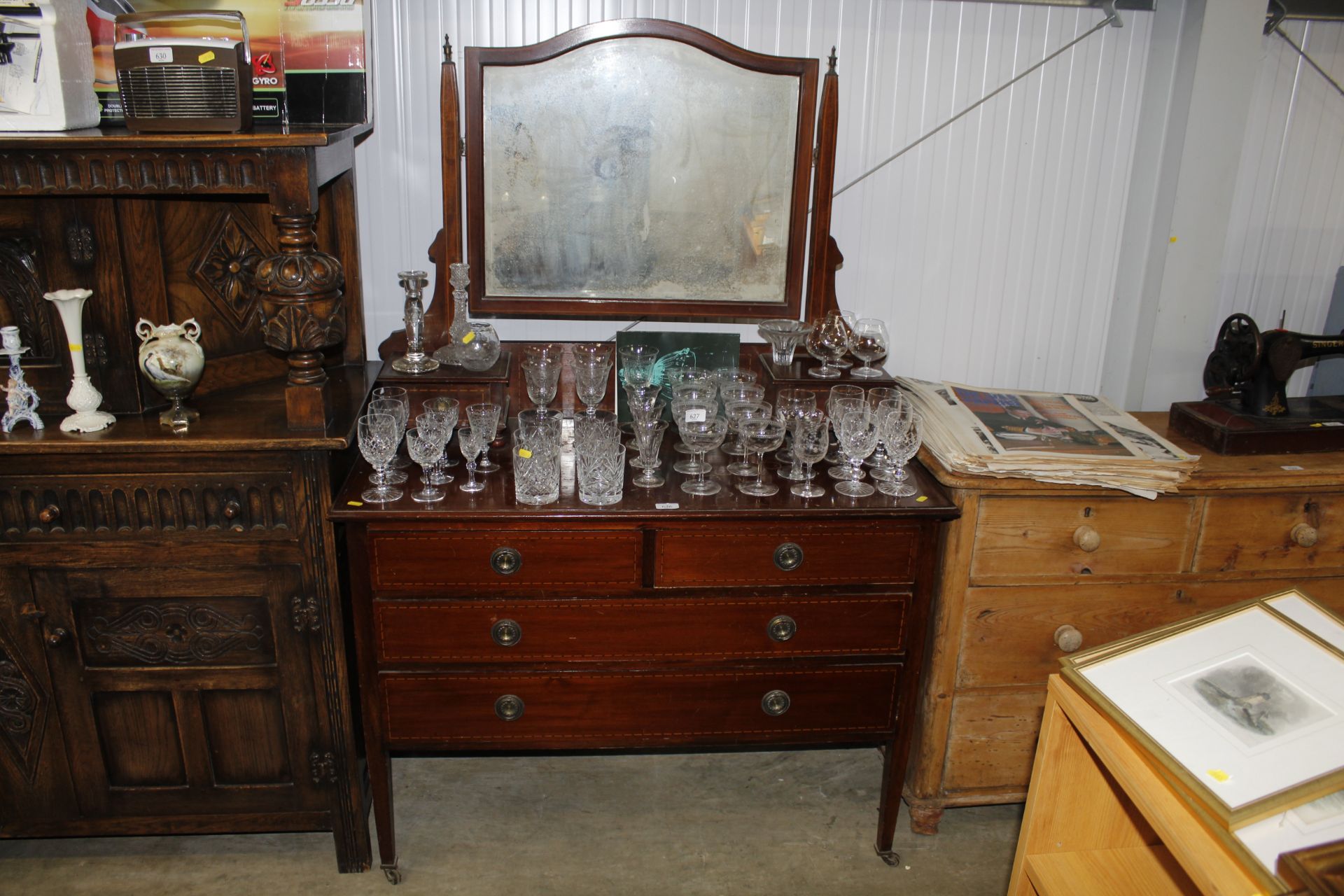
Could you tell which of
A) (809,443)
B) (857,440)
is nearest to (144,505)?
(809,443)

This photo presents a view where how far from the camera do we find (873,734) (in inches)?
94.0

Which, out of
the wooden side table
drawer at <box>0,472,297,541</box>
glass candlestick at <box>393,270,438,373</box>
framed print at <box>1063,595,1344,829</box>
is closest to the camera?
framed print at <box>1063,595,1344,829</box>

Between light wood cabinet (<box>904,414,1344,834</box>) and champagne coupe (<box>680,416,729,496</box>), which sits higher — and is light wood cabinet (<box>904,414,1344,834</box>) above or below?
below

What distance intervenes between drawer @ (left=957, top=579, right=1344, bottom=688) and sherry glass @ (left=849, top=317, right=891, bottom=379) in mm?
600

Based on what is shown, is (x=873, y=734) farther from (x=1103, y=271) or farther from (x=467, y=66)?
(x=467, y=66)

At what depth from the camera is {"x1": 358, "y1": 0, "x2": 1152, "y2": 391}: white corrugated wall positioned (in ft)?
8.20

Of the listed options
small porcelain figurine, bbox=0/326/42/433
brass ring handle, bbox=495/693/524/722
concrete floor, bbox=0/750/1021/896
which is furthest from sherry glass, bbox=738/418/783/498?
small porcelain figurine, bbox=0/326/42/433

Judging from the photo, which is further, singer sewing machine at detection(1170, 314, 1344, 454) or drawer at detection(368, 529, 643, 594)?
singer sewing machine at detection(1170, 314, 1344, 454)

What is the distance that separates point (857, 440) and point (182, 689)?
1.63 meters

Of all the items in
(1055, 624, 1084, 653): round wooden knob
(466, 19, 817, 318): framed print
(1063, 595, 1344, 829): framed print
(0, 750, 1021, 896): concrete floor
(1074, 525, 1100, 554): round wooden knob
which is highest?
(466, 19, 817, 318): framed print

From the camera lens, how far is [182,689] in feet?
7.43

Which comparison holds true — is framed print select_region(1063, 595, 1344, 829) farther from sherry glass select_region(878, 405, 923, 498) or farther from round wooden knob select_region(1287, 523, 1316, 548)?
round wooden knob select_region(1287, 523, 1316, 548)

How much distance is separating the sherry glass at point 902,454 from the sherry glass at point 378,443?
109 cm

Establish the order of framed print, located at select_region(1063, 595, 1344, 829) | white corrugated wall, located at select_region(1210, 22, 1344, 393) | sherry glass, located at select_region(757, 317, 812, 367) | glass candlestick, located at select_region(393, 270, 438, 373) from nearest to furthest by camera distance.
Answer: framed print, located at select_region(1063, 595, 1344, 829), glass candlestick, located at select_region(393, 270, 438, 373), sherry glass, located at select_region(757, 317, 812, 367), white corrugated wall, located at select_region(1210, 22, 1344, 393)
